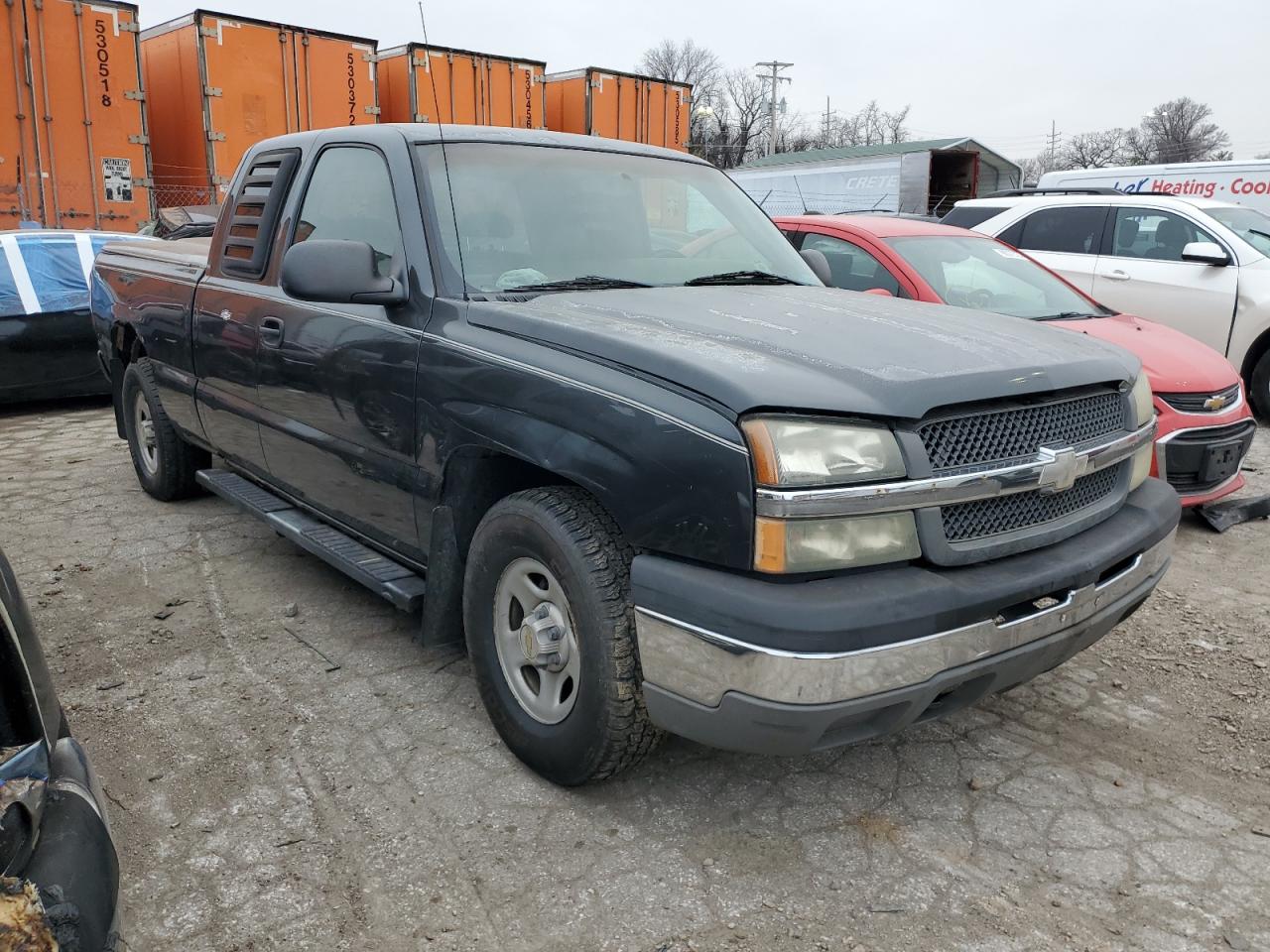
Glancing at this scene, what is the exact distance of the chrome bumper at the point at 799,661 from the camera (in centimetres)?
214

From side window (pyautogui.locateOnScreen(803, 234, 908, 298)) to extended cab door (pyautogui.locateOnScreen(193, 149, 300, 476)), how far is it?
321 centimetres

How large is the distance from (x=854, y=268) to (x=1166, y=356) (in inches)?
71.6

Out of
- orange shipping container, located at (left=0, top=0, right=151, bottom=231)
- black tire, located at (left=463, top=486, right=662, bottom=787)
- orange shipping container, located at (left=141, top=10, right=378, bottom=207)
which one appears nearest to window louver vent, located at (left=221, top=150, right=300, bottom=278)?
black tire, located at (left=463, top=486, right=662, bottom=787)

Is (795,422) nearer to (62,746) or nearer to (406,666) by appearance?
(62,746)

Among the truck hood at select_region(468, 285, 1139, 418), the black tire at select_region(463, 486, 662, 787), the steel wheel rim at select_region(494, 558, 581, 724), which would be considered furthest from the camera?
the steel wheel rim at select_region(494, 558, 581, 724)

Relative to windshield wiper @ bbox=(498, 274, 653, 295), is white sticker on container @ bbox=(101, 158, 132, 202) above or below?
above

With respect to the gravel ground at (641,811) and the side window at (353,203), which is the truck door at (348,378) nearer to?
the side window at (353,203)

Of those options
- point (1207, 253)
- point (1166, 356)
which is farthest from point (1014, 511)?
point (1207, 253)

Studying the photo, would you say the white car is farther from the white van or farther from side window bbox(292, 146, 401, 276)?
side window bbox(292, 146, 401, 276)

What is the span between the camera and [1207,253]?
7715mm

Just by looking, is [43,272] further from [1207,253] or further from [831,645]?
[1207,253]

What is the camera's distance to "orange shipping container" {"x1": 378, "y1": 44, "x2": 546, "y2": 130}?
51.2 ft

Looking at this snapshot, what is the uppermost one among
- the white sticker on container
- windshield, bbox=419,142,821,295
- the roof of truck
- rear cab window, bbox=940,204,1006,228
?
the white sticker on container

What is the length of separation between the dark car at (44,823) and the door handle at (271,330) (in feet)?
6.70
